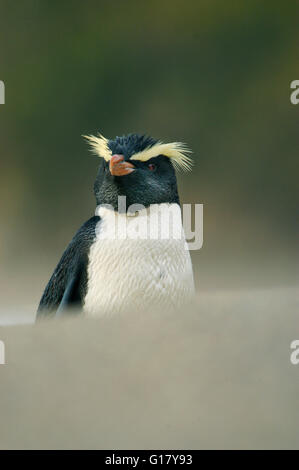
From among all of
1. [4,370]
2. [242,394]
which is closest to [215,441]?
[242,394]

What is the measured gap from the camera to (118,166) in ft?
3.20

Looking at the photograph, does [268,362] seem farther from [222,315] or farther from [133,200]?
[133,200]

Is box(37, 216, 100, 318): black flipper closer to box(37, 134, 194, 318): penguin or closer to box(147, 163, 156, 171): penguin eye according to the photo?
box(37, 134, 194, 318): penguin

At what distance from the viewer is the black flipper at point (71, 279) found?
1050 millimetres

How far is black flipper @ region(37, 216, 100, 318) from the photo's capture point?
1.05 metres

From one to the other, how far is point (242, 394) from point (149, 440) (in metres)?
0.11

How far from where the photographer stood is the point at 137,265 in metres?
1.00

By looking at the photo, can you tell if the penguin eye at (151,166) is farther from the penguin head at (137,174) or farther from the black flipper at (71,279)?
the black flipper at (71,279)

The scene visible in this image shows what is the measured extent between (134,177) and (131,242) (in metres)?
0.09

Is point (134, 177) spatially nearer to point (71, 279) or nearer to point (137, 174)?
point (137, 174)

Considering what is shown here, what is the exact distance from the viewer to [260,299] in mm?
723

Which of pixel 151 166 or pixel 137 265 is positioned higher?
pixel 151 166

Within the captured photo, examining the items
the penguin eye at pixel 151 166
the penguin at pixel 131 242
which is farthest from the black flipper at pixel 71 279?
the penguin eye at pixel 151 166

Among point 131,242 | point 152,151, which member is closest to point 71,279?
→ point 131,242
